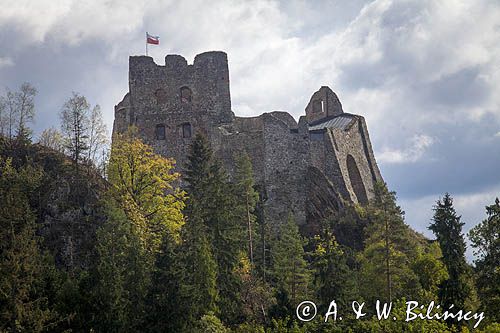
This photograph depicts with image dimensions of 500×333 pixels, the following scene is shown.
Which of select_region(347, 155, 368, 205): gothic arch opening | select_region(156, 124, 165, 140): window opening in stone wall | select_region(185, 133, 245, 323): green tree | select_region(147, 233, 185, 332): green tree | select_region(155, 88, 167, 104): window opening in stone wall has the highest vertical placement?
select_region(155, 88, 167, 104): window opening in stone wall

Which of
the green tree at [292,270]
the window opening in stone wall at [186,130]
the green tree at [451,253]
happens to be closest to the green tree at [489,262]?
the green tree at [451,253]

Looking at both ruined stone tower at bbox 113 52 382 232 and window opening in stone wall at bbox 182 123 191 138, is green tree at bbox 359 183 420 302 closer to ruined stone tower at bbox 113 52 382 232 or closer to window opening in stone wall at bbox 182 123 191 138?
ruined stone tower at bbox 113 52 382 232

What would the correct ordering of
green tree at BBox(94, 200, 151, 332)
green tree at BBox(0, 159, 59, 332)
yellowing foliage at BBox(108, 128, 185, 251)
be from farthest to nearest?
yellowing foliage at BBox(108, 128, 185, 251)
green tree at BBox(94, 200, 151, 332)
green tree at BBox(0, 159, 59, 332)

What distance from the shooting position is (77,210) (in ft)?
151

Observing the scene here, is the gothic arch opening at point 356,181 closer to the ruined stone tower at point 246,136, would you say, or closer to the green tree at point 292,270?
the ruined stone tower at point 246,136

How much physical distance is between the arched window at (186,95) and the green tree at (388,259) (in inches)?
914

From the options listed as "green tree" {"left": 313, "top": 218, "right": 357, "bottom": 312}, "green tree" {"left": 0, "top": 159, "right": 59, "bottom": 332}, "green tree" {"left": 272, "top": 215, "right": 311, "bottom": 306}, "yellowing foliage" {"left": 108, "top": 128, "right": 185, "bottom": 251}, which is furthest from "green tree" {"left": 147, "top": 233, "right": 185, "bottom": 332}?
"green tree" {"left": 272, "top": 215, "right": 311, "bottom": 306}

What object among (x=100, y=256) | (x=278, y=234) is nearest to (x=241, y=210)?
(x=278, y=234)

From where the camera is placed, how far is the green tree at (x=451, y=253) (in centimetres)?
3908

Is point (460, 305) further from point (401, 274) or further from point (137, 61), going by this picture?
point (137, 61)

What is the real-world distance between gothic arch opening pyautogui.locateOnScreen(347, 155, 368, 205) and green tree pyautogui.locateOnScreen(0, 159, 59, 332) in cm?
3597

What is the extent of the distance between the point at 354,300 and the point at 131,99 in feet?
97.8

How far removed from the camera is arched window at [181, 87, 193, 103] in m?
61.8

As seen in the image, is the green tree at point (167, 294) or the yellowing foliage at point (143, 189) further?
the yellowing foliage at point (143, 189)
